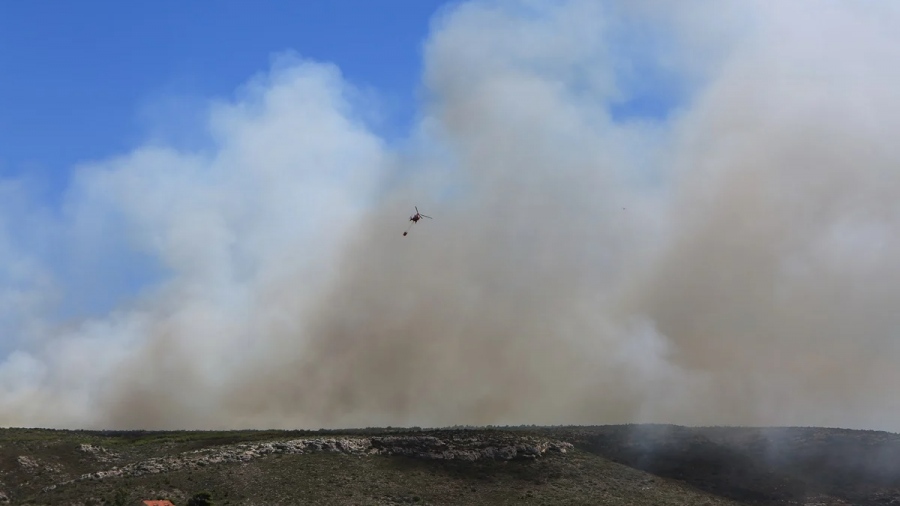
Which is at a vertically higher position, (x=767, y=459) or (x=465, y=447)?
(x=767, y=459)

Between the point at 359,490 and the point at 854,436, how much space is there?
68717mm

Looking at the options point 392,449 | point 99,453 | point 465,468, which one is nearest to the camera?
point 465,468

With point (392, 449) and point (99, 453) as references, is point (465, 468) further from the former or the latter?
point (99, 453)

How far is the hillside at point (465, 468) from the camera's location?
8812 centimetres

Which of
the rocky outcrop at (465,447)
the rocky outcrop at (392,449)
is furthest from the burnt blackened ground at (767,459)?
the rocky outcrop at (392,449)

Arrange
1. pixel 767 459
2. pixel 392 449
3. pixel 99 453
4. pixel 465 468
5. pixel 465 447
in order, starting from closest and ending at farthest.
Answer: pixel 465 468 < pixel 99 453 < pixel 392 449 < pixel 465 447 < pixel 767 459

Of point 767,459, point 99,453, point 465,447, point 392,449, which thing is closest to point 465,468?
point 465,447

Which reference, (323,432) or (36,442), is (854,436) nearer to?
(323,432)

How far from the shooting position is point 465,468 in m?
98.6

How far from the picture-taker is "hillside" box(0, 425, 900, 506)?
88.1 m

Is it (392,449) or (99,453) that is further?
(392,449)

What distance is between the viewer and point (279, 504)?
83750mm

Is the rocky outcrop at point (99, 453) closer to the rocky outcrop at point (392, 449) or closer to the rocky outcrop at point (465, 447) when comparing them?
the rocky outcrop at point (392, 449)

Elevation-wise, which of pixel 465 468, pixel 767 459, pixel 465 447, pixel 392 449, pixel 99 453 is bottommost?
pixel 99 453
